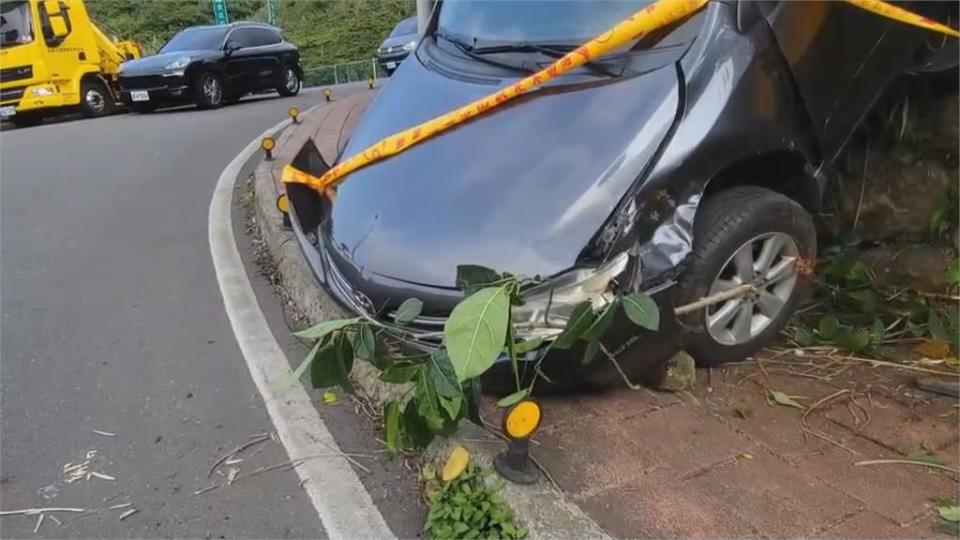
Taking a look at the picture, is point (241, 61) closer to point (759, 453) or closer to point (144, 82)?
point (144, 82)

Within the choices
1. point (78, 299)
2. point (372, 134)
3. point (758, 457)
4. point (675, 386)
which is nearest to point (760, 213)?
point (675, 386)

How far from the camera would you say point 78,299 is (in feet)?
14.5

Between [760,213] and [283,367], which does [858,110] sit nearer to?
[760,213]

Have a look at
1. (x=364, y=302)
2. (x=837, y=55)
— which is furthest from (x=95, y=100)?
(x=837, y=55)

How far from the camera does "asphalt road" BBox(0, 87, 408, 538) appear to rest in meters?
2.59

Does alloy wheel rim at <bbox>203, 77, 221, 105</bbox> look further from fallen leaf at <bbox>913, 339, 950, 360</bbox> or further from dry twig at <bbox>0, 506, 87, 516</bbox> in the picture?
fallen leaf at <bbox>913, 339, 950, 360</bbox>

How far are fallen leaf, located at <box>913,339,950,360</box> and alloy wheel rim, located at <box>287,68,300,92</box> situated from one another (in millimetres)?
14990

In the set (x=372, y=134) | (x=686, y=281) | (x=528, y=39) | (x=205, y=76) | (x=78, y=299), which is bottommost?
(x=205, y=76)

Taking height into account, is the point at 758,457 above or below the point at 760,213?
below

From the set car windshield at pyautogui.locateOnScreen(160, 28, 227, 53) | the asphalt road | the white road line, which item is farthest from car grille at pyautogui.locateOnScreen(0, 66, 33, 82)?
the white road line

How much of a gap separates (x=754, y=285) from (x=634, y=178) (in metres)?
0.73

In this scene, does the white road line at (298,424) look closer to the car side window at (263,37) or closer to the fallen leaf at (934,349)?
the fallen leaf at (934,349)

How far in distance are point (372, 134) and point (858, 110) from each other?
83.2 inches

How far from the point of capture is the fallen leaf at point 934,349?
10.6 feet
